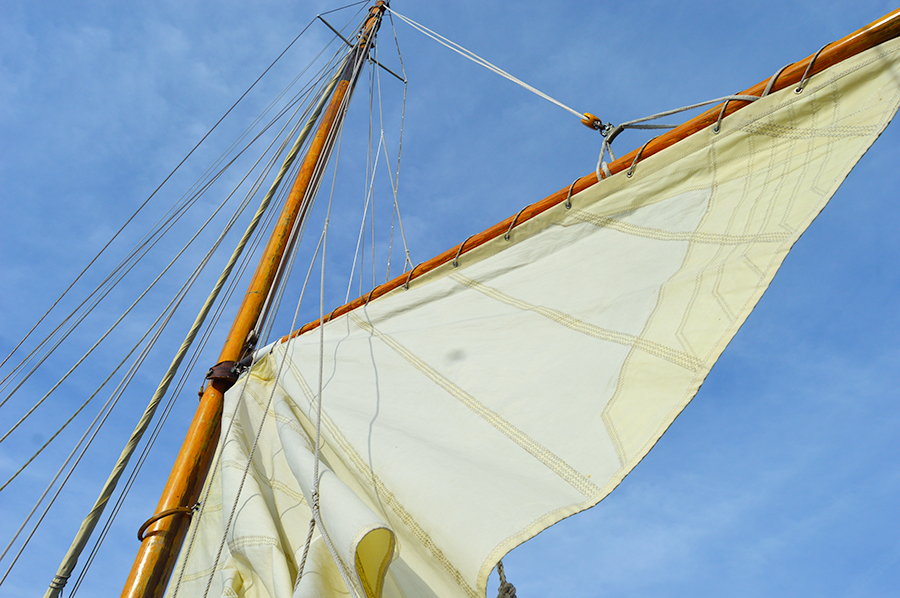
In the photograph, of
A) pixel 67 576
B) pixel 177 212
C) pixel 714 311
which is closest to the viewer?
pixel 714 311

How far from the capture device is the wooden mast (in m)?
2.59

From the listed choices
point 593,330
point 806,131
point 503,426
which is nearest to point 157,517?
point 503,426

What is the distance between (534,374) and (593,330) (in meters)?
0.30

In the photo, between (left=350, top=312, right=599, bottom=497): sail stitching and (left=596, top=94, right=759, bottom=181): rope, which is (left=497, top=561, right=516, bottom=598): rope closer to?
(left=350, top=312, right=599, bottom=497): sail stitching

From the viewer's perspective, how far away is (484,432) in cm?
224

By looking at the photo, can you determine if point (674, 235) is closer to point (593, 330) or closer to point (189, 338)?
point (593, 330)

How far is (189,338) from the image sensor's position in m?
3.71

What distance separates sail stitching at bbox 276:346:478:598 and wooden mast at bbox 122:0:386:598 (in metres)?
0.67

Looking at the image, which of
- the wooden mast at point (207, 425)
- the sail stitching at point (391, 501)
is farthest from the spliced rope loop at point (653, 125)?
the wooden mast at point (207, 425)

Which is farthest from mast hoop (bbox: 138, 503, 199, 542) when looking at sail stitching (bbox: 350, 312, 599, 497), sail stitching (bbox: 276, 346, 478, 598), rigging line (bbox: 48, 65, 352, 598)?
sail stitching (bbox: 350, 312, 599, 497)

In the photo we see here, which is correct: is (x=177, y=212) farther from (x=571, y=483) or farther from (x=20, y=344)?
(x=571, y=483)

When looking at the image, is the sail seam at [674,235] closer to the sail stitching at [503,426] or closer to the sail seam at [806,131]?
the sail seam at [806,131]

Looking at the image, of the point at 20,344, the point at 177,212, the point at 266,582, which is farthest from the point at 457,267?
the point at 20,344

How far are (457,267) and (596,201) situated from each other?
0.84 meters
